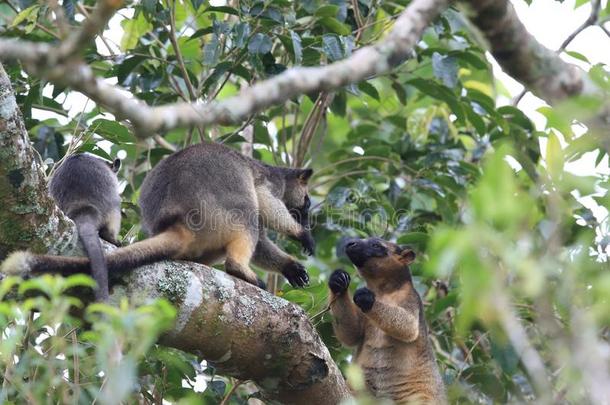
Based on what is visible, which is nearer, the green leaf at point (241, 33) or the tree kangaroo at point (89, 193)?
the tree kangaroo at point (89, 193)

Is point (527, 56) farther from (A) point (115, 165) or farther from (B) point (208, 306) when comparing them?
(A) point (115, 165)

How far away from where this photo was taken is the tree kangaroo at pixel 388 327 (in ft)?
25.2

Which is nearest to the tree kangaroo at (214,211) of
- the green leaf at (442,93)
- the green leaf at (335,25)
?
the green leaf at (335,25)

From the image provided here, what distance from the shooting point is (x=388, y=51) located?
384 cm

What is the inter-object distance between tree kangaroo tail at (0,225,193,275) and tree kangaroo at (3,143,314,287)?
0.01 m

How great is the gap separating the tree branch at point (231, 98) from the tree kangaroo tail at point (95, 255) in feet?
7.17

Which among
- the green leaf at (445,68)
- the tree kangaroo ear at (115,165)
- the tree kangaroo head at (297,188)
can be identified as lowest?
the tree kangaroo head at (297,188)

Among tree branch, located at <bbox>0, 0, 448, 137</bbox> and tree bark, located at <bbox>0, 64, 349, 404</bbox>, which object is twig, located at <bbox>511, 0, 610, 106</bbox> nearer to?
tree branch, located at <bbox>0, 0, 448, 137</bbox>

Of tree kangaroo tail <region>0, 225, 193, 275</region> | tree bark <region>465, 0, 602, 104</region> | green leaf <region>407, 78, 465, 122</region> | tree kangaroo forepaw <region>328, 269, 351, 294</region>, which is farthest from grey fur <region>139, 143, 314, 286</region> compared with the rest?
tree bark <region>465, 0, 602, 104</region>

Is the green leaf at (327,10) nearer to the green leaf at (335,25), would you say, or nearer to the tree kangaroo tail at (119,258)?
the green leaf at (335,25)

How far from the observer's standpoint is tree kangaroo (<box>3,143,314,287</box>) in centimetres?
690

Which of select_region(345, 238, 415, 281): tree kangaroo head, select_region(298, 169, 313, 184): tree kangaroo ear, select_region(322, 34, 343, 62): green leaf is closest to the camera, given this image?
select_region(322, 34, 343, 62): green leaf

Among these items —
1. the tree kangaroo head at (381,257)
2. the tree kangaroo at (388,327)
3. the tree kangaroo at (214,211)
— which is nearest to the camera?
the tree kangaroo at (214,211)

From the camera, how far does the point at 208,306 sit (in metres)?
5.80
